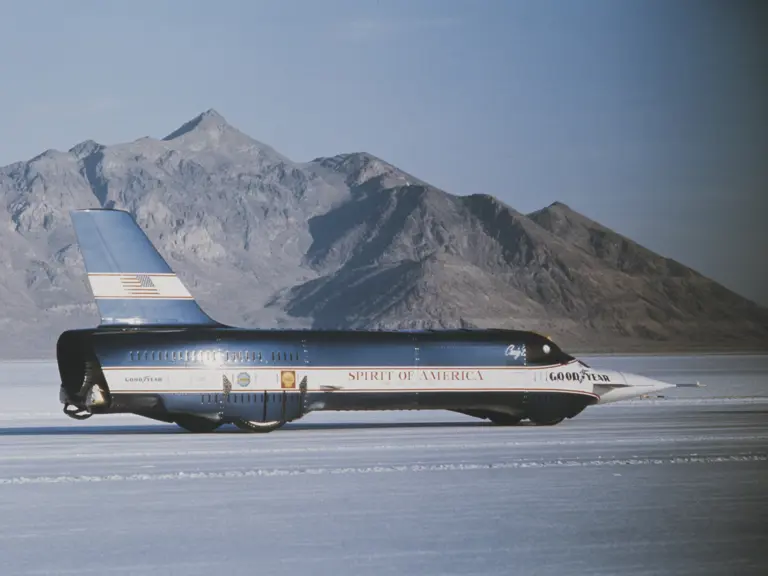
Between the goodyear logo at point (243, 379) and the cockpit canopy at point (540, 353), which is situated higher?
the cockpit canopy at point (540, 353)

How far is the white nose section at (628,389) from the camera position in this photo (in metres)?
40.8

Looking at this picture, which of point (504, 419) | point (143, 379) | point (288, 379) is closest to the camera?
point (143, 379)

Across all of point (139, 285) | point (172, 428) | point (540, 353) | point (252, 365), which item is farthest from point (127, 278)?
point (540, 353)

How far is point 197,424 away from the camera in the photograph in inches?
1503

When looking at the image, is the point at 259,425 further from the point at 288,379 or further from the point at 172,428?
the point at 172,428

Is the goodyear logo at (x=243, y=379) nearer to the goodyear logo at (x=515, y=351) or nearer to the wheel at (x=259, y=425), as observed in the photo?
the wheel at (x=259, y=425)

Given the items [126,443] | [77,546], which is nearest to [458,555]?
[77,546]

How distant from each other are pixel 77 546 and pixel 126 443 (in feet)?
59.0

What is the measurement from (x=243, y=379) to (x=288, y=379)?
4.21 feet

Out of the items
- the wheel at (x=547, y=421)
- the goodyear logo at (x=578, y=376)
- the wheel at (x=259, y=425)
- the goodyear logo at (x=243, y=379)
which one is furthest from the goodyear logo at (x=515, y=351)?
the goodyear logo at (x=243, y=379)

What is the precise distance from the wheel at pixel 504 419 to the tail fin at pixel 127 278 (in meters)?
9.08

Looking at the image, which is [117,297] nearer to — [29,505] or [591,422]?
[591,422]

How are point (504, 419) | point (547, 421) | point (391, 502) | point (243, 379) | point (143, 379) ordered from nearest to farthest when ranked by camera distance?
1. point (391, 502)
2. point (143, 379)
3. point (243, 379)
4. point (547, 421)
5. point (504, 419)

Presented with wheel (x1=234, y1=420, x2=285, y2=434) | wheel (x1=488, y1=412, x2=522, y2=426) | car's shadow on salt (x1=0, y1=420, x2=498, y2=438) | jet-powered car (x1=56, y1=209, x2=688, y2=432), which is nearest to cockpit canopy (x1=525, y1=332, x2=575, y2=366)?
jet-powered car (x1=56, y1=209, x2=688, y2=432)
